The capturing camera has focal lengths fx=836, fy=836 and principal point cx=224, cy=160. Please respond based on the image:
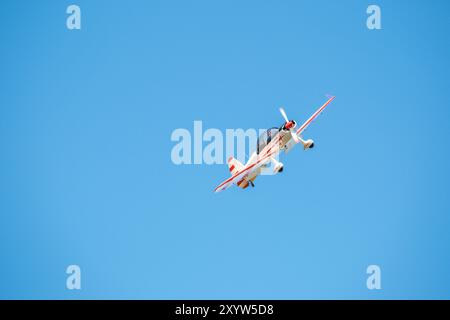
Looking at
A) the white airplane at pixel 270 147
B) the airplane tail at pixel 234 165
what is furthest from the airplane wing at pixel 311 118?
the airplane tail at pixel 234 165

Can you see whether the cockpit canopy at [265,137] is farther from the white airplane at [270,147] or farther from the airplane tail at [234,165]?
the airplane tail at [234,165]

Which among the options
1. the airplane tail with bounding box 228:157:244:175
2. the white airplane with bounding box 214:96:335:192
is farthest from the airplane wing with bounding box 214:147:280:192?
the airplane tail with bounding box 228:157:244:175

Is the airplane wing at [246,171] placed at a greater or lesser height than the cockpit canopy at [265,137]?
lesser

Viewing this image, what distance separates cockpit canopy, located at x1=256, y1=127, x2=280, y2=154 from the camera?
170 feet

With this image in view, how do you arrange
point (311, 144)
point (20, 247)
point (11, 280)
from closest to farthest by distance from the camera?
point (311, 144) < point (11, 280) < point (20, 247)

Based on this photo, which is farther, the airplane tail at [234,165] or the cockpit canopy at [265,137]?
the airplane tail at [234,165]

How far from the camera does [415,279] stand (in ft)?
251

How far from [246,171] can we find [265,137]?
264cm

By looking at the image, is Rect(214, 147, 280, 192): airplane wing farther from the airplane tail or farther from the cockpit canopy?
the airplane tail

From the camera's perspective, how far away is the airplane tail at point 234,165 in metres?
55.4
